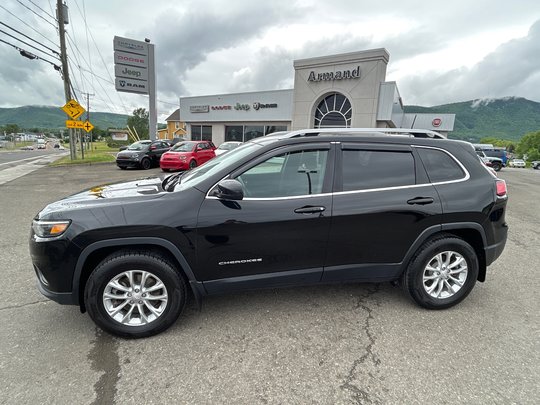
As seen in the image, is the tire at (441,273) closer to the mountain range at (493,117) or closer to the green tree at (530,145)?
the green tree at (530,145)

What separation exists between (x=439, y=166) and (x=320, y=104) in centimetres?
2091

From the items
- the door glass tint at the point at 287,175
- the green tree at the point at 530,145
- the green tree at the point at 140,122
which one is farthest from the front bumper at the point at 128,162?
the green tree at the point at 530,145

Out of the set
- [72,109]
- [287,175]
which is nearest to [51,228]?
[287,175]

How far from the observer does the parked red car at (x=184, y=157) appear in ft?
42.8

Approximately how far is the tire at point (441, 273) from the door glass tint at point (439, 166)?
0.60m

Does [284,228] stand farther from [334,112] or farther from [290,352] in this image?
[334,112]

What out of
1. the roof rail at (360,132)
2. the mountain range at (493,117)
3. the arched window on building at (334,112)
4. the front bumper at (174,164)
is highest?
the mountain range at (493,117)

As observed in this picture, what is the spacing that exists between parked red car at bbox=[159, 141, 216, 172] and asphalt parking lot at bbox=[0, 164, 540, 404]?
1012cm

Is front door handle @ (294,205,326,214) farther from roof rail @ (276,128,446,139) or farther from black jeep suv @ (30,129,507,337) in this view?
roof rail @ (276,128,446,139)

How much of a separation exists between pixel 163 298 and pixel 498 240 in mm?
3432

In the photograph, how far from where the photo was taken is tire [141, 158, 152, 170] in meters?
14.9

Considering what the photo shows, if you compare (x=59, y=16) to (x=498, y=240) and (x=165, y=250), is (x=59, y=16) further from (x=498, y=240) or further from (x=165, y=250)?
(x=498, y=240)

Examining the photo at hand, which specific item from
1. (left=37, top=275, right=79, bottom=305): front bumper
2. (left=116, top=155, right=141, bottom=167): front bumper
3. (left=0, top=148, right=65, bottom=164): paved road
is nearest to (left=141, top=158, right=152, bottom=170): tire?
(left=116, top=155, right=141, bottom=167): front bumper

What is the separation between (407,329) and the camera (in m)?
2.62
